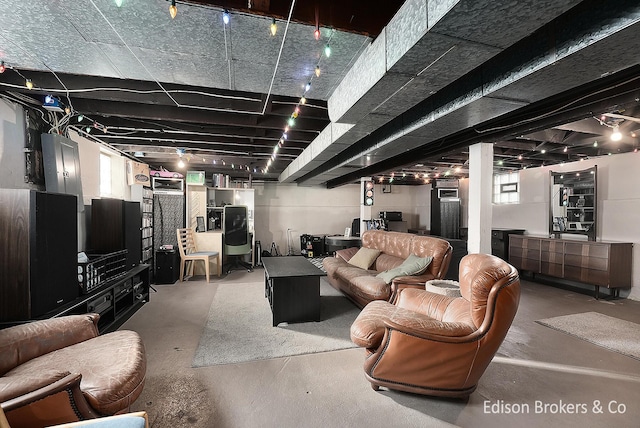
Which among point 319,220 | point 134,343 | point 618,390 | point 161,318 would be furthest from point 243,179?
point 618,390

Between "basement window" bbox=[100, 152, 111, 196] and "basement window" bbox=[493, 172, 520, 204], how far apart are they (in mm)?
8466

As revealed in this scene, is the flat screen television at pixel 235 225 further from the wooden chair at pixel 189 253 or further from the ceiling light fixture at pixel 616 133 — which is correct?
the ceiling light fixture at pixel 616 133

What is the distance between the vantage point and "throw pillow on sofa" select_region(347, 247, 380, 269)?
4.64 m

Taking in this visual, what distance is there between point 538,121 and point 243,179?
7.02 metres

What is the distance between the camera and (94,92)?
2.60 metres

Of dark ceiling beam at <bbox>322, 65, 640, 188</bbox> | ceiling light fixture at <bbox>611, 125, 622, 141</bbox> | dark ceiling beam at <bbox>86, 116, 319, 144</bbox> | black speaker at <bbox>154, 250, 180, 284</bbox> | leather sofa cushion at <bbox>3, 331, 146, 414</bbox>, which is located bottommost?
black speaker at <bbox>154, 250, 180, 284</bbox>

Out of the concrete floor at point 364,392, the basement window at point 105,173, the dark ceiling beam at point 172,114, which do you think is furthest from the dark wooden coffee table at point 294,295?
the basement window at point 105,173

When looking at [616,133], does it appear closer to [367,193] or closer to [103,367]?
[367,193]

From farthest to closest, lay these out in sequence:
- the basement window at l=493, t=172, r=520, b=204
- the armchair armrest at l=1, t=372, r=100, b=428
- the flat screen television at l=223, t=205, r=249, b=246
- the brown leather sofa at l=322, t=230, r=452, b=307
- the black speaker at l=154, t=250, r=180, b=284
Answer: the basement window at l=493, t=172, r=520, b=204
the flat screen television at l=223, t=205, r=249, b=246
the black speaker at l=154, t=250, r=180, b=284
the brown leather sofa at l=322, t=230, r=452, b=307
the armchair armrest at l=1, t=372, r=100, b=428

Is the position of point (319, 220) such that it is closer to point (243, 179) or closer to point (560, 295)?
point (243, 179)

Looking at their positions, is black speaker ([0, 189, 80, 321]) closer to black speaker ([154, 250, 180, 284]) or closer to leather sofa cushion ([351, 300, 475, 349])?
leather sofa cushion ([351, 300, 475, 349])

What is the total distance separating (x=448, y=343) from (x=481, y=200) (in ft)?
6.75

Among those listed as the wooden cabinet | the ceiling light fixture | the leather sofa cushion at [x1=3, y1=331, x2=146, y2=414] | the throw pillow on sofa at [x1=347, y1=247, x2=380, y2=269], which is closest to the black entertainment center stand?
the leather sofa cushion at [x1=3, y1=331, x2=146, y2=414]

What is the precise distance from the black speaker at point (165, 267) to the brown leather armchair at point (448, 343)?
14.8ft
